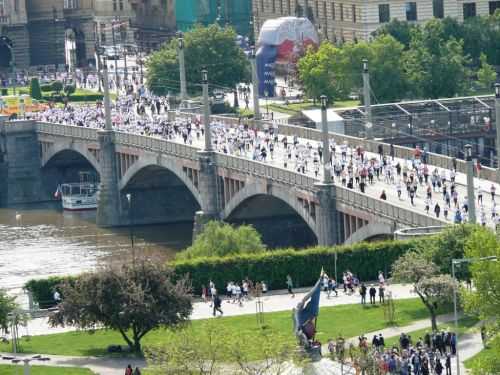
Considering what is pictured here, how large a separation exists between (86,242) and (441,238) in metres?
59.3

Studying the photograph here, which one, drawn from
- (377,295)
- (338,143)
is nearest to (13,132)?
(338,143)

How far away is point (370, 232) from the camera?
414 ft

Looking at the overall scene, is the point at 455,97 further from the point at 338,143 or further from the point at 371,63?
the point at 338,143

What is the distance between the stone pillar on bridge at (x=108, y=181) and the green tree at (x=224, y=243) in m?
40.1

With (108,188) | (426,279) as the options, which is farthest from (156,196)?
(426,279)

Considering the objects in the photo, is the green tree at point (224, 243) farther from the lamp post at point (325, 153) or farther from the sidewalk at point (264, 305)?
the sidewalk at point (264, 305)

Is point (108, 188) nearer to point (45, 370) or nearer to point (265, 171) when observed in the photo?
point (265, 171)

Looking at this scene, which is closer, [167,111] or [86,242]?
[86,242]

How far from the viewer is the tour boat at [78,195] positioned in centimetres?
18088

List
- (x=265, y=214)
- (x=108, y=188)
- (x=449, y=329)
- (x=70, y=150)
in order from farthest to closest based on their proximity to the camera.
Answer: (x=70, y=150), (x=108, y=188), (x=265, y=214), (x=449, y=329)

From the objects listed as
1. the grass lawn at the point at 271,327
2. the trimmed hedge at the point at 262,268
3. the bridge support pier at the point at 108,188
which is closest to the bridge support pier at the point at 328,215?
the trimmed hedge at the point at 262,268

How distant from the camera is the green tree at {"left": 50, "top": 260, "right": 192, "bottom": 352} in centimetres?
10300

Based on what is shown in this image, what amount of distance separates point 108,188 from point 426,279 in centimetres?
7323

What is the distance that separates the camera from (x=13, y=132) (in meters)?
191
